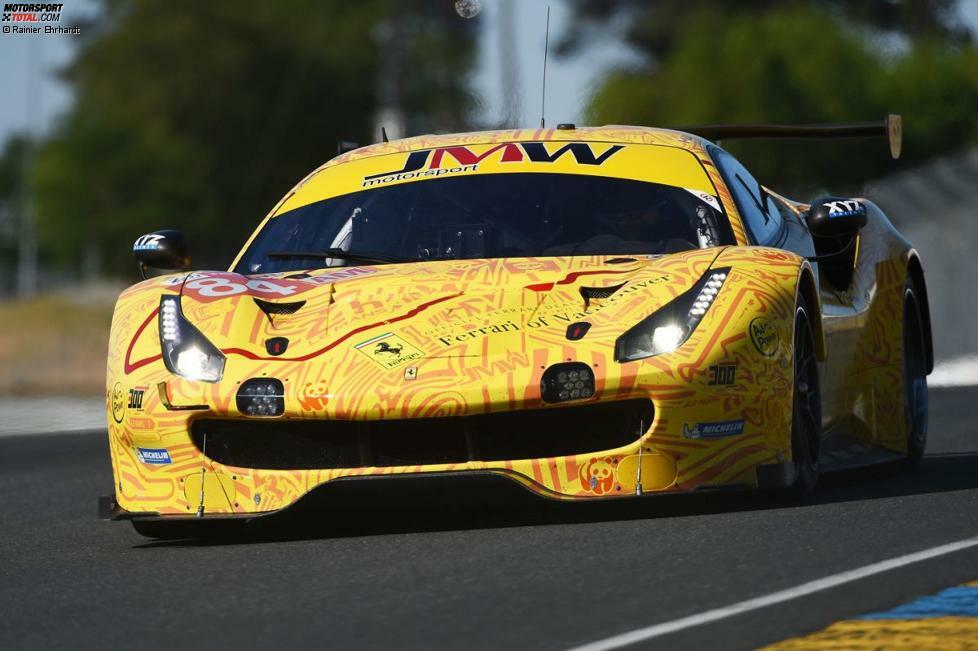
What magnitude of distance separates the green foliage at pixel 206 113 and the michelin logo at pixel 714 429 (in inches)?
2499

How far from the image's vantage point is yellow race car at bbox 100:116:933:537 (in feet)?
19.3

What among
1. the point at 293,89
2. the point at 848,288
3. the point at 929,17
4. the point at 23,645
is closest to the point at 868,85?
the point at 929,17

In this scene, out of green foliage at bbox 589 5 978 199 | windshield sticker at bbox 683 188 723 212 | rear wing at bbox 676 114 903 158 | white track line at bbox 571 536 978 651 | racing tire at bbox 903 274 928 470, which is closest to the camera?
white track line at bbox 571 536 978 651

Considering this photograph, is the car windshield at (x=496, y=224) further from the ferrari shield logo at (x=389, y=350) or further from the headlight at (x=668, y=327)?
the ferrari shield logo at (x=389, y=350)

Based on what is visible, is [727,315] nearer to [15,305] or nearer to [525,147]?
[525,147]

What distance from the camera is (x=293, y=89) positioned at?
74.9 meters

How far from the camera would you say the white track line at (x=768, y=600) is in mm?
4312

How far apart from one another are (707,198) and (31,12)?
72.1 ft

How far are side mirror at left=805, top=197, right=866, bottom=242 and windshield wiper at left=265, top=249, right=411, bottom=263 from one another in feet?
4.72

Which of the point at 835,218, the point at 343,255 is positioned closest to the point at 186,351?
the point at 343,255

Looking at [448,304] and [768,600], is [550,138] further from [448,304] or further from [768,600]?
[768,600]

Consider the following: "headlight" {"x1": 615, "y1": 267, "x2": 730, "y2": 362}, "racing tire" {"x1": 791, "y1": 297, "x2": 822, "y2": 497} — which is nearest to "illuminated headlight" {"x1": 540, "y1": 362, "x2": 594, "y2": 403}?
"headlight" {"x1": 615, "y1": 267, "x2": 730, "y2": 362}

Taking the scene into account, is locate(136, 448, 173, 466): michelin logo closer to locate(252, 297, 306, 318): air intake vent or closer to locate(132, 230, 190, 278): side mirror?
locate(252, 297, 306, 318): air intake vent

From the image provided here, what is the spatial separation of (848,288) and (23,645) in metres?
3.93
